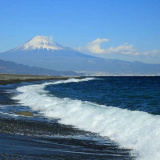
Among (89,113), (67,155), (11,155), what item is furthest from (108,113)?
(11,155)

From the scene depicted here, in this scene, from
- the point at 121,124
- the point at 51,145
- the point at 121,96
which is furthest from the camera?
the point at 121,96

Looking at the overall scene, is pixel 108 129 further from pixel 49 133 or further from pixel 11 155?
pixel 11 155

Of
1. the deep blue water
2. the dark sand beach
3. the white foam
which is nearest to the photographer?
the dark sand beach

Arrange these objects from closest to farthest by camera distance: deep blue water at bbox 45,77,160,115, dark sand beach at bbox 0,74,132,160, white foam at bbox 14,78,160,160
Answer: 1. dark sand beach at bbox 0,74,132,160
2. white foam at bbox 14,78,160,160
3. deep blue water at bbox 45,77,160,115

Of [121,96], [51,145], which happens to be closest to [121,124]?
[51,145]

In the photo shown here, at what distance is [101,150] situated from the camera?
11594 mm

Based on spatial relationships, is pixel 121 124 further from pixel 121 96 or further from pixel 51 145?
pixel 121 96

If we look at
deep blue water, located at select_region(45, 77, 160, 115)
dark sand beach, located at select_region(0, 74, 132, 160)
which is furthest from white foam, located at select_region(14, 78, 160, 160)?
deep blue water, located at select_region(45, 77, 160, 115)

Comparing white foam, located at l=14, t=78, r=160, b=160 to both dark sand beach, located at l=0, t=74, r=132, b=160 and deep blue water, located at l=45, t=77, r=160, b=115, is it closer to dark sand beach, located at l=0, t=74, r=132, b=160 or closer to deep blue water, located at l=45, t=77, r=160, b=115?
dark sand beach, located at l=0, t=74, r=132, b=160

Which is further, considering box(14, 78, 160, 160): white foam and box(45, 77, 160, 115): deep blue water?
box(45, 77, 160, 115): deep blue water

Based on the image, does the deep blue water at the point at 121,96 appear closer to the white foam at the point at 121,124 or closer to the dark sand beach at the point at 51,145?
the white foam at the point at 121,124

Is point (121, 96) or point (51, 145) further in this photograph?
point (121, 96)

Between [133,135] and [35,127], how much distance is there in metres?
5.20

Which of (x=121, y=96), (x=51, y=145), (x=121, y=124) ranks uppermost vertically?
(x=121, y=96)
